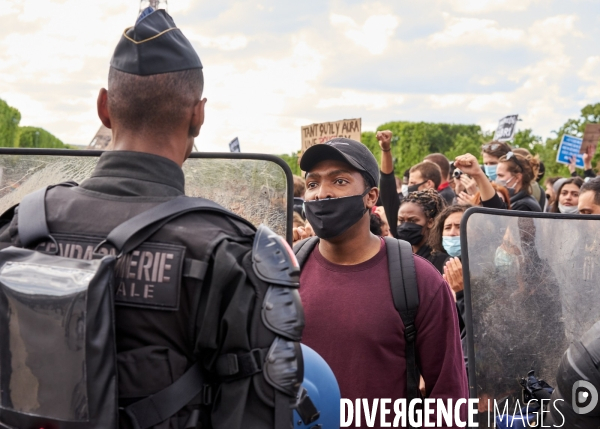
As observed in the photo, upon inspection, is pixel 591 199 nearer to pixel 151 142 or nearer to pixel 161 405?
pixel 151 142

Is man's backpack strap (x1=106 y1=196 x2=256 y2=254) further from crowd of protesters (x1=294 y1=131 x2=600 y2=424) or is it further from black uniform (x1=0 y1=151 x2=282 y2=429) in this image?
crowd of protesters (x1=294 y1=131 x2=600 y2=424)

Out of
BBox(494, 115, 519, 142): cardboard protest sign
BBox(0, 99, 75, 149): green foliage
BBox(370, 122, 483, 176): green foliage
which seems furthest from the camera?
BBox(0, 99, 75, 149): green foliage

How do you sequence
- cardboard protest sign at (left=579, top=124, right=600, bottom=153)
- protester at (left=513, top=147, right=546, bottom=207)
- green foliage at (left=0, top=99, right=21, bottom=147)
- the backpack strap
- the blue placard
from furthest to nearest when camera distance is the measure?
green foliage at (left=0, top=99, right=21, bottom=147) < the blue placard < cardboard protest sign at (left=579, top=124, right=600, bottom=153) < protester at (left=513, top=147, right=546, bottom=207) < the backpack strap

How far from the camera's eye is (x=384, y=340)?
9.34 feet

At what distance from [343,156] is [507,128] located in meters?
8.59

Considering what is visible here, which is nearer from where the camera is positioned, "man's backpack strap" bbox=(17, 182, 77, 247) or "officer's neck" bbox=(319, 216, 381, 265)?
"man's backpack strap" bbox=(17, 182, 77, 247)

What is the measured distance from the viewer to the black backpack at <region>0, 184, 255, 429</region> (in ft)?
5.12

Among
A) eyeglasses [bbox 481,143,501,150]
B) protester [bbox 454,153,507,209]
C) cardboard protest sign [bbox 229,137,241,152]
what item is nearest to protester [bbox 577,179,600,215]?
protester [bbox 454,153,507,209]

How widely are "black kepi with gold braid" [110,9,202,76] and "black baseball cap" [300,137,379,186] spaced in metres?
1.32

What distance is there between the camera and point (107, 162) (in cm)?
181

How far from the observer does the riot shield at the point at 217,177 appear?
2615 mm

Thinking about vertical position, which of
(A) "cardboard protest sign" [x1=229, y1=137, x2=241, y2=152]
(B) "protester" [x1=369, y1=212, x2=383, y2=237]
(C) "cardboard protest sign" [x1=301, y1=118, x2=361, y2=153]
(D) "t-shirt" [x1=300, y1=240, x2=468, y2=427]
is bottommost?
(D) "t-shirt" [x1=300, y1=240, x2=468, y2=427]

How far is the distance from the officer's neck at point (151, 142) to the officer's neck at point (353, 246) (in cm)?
141

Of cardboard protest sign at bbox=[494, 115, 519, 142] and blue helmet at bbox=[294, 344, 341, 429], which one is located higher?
cardboard protest sign at bbox=[494, 115, 519, 142]
